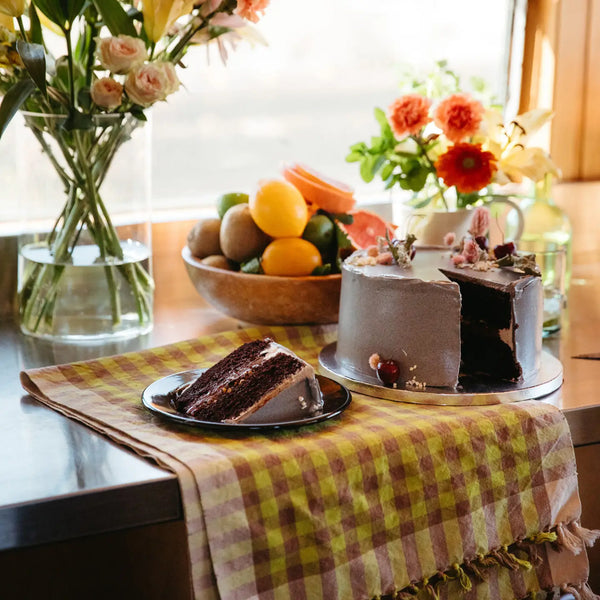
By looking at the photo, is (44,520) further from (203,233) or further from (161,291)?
(161,291)

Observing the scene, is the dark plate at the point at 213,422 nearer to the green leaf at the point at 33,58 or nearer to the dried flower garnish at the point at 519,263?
the dried flower garnish at the point at 519,263

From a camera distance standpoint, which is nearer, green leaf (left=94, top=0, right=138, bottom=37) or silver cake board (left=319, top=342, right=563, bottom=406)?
silver cake board (left=319, top=342, right=563, bottom=406)

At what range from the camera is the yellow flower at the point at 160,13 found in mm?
1176

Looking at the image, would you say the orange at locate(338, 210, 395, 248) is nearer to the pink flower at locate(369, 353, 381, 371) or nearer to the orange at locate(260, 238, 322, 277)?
the orange at locate(260, 238, 322, 277)

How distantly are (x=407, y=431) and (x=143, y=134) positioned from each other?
597mm

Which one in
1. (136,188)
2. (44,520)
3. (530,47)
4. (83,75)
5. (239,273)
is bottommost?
(44,520)

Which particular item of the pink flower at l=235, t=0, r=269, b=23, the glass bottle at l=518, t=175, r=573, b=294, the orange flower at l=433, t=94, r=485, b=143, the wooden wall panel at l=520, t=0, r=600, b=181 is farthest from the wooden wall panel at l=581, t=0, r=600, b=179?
the pink flower at l=235, t=0, r=269, b=23

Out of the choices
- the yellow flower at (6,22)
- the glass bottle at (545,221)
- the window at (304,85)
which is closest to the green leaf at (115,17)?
the yellow flower at (6,22)

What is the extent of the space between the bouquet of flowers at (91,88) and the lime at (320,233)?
0.79 ft

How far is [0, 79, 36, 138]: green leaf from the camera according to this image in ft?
3.67

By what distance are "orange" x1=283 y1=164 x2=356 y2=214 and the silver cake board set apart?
33 centimetres

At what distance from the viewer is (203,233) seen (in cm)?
144

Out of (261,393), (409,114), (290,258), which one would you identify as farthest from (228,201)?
(261,393)

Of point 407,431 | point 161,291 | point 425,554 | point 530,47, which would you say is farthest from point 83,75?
point 530,47
